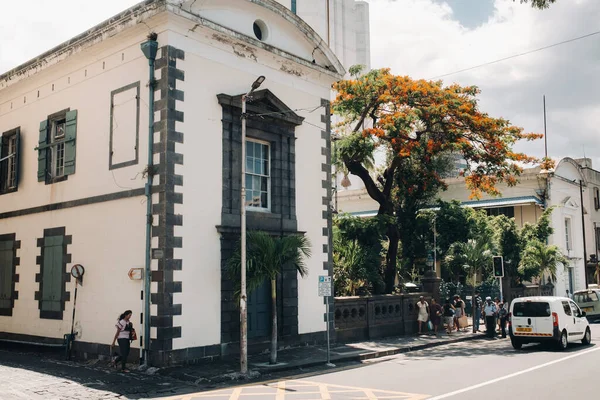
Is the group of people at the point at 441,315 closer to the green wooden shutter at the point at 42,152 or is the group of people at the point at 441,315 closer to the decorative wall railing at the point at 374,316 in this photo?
the decorative wall railing at the point at 374,316

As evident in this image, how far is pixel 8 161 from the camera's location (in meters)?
21.9

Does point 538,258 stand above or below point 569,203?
below

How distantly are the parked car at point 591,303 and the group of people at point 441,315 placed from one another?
862 centimetres

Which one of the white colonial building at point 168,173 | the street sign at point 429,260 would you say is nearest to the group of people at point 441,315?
the white colonial building at point 168,173

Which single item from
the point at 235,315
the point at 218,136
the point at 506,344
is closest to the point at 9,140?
the point at 218,136

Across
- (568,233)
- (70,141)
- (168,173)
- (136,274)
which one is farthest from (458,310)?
(568,233)

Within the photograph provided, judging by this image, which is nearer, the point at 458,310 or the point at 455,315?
the point at 455,315

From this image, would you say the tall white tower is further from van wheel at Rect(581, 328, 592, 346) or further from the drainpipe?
van wheel at Rect(581, 328, 592, 346)

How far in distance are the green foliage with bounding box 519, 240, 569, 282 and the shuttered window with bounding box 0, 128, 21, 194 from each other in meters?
27.6

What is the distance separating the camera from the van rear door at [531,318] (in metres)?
19.2

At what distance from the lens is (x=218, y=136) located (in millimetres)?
16953

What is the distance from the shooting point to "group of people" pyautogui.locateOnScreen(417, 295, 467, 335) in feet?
80.7

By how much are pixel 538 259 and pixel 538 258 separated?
2.6 inches

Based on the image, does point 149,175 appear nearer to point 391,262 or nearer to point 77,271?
point 77,271
